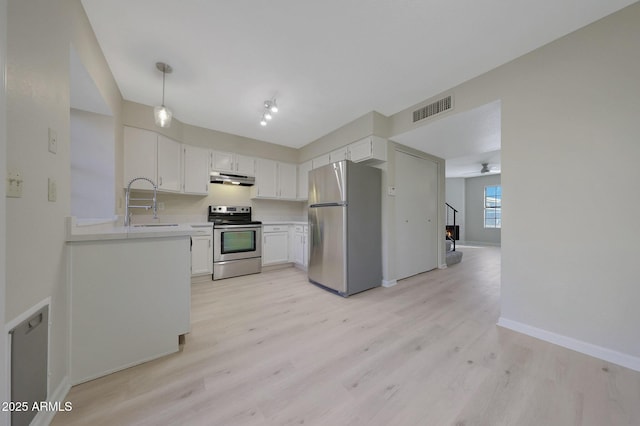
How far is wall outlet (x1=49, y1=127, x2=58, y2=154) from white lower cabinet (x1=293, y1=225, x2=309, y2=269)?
306 cm

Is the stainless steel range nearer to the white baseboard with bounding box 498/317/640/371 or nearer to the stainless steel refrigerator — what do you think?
the stainless steel refrigerator

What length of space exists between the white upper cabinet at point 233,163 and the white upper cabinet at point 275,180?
0.45 feet

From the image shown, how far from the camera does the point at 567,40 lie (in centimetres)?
171

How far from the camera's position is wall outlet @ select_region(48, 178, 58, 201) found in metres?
1.11

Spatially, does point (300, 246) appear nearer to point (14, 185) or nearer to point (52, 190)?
point (52, 190)

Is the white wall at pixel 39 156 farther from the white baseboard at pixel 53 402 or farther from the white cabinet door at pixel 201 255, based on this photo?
the white cabinet door at pixel 201 255

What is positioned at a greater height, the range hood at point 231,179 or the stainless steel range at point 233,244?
the range hood at point 231,179

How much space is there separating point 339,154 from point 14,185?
324 centimetres

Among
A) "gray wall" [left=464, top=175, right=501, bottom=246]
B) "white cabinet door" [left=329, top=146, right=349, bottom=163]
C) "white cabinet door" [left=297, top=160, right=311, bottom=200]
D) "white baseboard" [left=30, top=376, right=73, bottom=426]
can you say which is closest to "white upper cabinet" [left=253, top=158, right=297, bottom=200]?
"white cabinet door" [left=297, top=160, right=311, bottom=200]

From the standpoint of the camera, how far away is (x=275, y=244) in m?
4.07

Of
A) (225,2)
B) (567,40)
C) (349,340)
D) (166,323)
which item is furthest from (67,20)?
(567,40)

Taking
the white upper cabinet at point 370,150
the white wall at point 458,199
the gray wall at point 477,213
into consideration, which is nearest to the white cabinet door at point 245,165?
the white upper cabinet at point 370,150

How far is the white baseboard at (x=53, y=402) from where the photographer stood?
3.23ft

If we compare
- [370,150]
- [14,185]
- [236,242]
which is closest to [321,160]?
[370,150]
